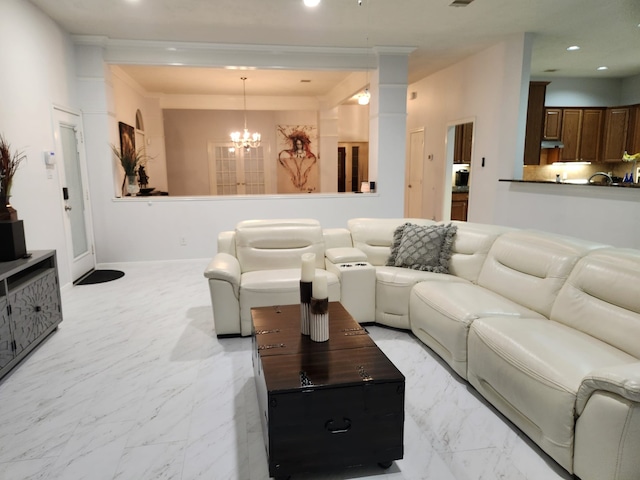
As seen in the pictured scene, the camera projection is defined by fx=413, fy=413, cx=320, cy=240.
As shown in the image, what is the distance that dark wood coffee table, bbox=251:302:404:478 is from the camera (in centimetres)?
173

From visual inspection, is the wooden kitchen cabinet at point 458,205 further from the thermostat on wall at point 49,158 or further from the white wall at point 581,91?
the thermostat on wall at point 49,158

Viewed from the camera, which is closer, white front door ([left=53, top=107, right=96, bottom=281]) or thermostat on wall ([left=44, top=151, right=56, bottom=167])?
thermostat on wall ([left=44, top=151, right=56, bottom=167])

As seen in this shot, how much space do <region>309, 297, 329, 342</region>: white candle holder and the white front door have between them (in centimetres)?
388

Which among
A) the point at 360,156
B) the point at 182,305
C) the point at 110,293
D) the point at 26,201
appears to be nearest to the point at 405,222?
the point at 182,305

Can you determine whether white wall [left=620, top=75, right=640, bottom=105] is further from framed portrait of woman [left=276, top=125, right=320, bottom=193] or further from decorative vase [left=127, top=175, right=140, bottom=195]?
decorative vase [left=127, top=175, right=140, bottom=195]

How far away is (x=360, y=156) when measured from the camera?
429 inches

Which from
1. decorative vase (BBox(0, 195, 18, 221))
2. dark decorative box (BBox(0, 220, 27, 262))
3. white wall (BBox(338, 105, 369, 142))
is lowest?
dark decorative box (BBox(0, 220, 27, 262))

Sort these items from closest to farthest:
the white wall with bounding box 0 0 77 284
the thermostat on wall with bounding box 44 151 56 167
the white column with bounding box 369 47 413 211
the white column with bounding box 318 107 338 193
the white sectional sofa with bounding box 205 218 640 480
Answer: the white sectional sofa with bounding box 205 218 640 480, the white wall with bounding box 0 0 77 284, the thermostat on wall with bounding box 44 151 56 167, the white column with bounding box 369 47 413 211, the white column with bounding box 318 107 338 193

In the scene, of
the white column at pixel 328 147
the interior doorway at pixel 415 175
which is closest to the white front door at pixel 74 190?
the white column at pixel 328 147

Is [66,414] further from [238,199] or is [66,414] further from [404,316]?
[238,199]

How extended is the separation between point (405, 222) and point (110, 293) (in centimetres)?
325

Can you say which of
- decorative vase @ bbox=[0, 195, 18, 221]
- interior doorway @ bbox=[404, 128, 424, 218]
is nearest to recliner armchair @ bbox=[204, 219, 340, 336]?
decorative vase @ bbox=[0, 195, 18, 221]

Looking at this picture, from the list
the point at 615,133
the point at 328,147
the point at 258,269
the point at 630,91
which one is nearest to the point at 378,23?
the point at 258,269

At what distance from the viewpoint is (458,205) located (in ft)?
24.8
